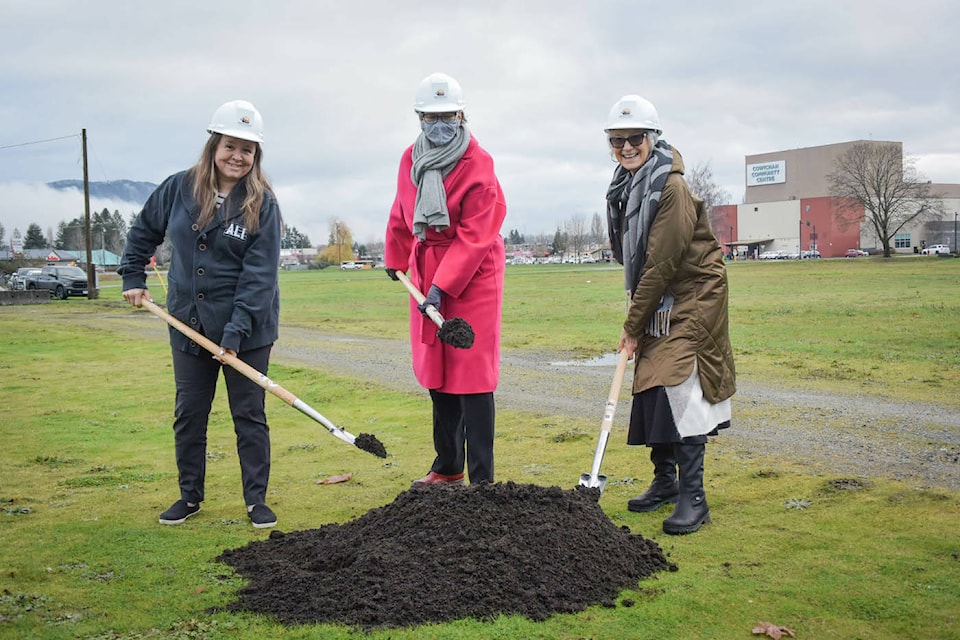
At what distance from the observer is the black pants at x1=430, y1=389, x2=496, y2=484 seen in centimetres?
570

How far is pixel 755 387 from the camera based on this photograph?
10594 millimetres

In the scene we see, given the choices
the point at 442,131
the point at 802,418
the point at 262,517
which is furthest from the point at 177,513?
the point at 802,418

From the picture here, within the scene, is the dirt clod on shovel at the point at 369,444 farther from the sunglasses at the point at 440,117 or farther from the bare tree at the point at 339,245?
the bare tree at the point at 339,245

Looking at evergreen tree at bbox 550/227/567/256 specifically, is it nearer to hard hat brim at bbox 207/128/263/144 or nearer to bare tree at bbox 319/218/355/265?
bare tree at bbox 319/218/355/265

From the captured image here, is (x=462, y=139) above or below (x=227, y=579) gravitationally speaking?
above

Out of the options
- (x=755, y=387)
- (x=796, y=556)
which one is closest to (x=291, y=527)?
→ (x=796, y=556)

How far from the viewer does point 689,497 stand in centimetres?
515

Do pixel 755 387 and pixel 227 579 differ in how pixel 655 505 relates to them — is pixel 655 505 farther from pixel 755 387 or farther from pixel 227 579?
pixel 755 387

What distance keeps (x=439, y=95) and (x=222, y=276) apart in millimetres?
1723

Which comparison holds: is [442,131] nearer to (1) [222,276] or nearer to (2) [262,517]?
(1) [222,276]

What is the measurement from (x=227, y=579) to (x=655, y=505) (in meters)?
2.62

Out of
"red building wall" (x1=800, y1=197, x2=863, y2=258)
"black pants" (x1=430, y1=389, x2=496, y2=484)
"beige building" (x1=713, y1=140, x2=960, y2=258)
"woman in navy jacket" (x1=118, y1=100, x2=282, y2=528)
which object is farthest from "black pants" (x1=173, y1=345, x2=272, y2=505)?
"red building wall" (x1=800, y1=197, x2=863, y2=258)

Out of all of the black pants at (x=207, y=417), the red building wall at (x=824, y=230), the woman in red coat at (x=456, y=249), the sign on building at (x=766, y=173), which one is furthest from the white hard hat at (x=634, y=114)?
the sign on building at (x=766, y=173)

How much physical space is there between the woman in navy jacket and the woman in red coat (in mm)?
932
